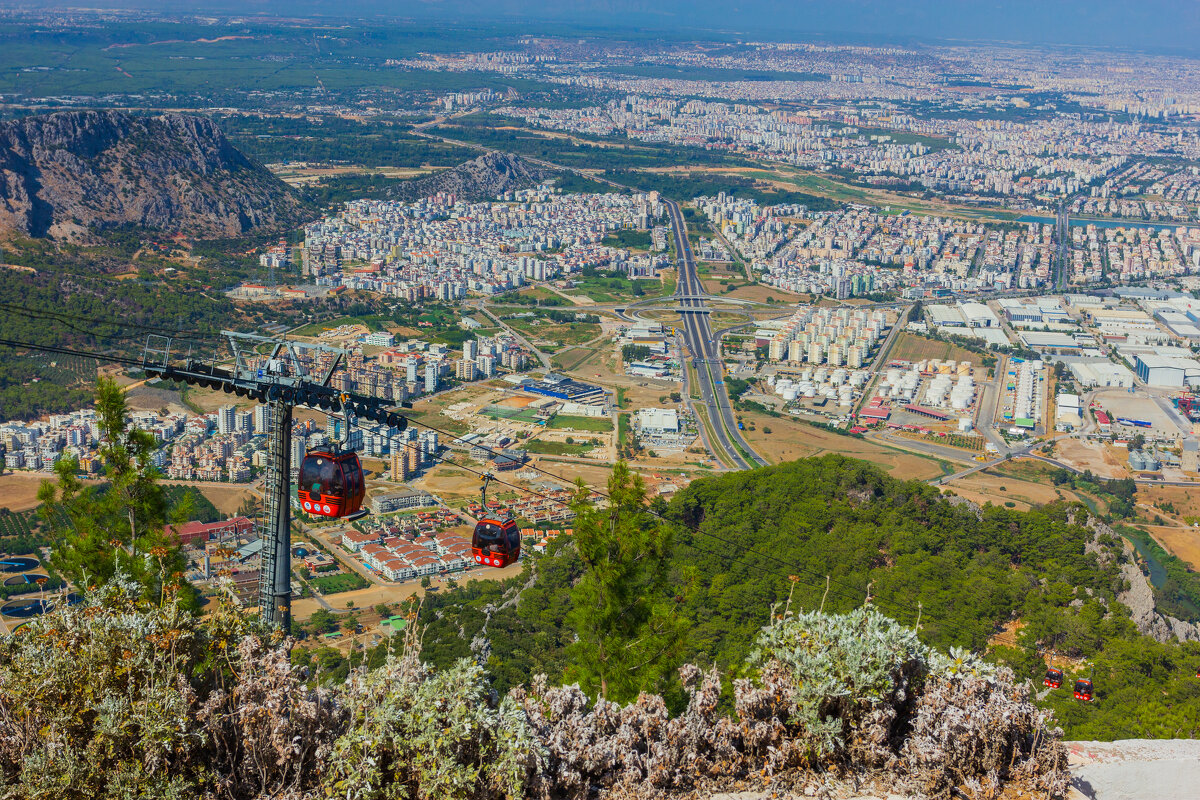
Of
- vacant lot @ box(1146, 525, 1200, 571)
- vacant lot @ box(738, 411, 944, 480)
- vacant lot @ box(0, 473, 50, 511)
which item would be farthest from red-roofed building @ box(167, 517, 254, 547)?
vacant lot @ box(1146, 525, 1200, 571)

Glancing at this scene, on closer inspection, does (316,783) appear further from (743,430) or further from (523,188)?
(523,188)

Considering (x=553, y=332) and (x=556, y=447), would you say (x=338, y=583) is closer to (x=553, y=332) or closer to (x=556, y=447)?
(x=556, y=447)

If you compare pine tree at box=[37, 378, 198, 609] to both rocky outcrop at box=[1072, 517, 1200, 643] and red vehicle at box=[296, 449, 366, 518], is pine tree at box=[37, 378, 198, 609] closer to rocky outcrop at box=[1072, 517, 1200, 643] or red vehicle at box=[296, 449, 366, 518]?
red vehicle at box=[296, 449, 366, 518]

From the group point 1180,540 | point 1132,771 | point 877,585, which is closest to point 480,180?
point 1180,540

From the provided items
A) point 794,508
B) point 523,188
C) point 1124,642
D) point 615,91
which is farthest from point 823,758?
point 615,91

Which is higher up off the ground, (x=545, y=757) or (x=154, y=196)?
(x=545, y=757)
